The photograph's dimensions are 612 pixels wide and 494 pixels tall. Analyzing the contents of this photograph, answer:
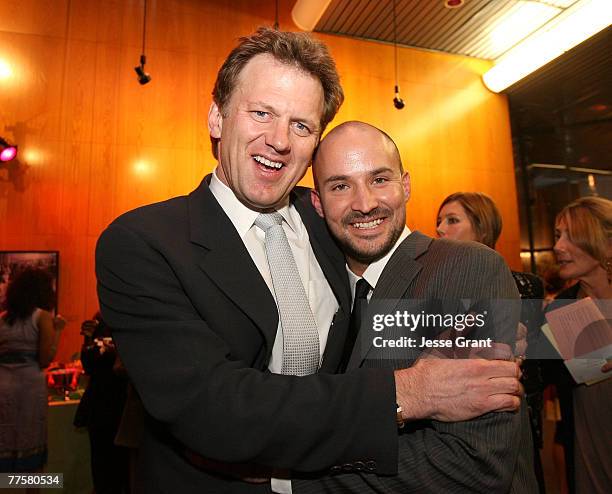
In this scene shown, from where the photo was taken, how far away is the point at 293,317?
1174mm

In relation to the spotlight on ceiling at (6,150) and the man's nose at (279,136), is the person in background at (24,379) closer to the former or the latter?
the spotlight on ceiling at (6,150)

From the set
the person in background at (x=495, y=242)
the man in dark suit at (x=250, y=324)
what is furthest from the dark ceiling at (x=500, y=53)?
the man in dark suit at (x=250, y=324)

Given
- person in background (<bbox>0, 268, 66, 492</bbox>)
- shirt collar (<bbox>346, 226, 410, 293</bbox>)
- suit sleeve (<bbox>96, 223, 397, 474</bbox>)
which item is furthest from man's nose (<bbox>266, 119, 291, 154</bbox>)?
person in background (<bbox>0, 268, 66, 492</bbox>)

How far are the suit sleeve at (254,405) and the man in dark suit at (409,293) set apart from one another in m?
0.08

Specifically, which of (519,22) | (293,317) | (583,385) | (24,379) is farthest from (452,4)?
(24,379)

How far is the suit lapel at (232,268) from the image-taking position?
1079 mm

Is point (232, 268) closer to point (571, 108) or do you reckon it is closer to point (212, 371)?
point (212, 371)

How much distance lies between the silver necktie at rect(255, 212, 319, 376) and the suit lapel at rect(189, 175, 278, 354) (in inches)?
2.5

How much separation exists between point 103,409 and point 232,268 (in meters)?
2.83

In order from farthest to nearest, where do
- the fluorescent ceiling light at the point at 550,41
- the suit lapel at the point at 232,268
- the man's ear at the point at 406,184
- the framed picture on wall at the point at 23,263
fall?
the fluorescent ceiling light at the point at 550,41
the framed picture on wall at the point at 23,263
the man's ear at the point at 406,184
the suit lapel at the point at 232,268

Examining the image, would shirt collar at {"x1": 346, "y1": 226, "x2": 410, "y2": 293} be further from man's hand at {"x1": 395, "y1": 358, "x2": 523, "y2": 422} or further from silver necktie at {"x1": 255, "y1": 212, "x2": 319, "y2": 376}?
man's hand at {"x1": 395, "y1": 358, "x2": 523, "y2": 422}

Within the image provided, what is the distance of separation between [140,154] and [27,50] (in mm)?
1652

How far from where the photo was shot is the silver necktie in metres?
1.16

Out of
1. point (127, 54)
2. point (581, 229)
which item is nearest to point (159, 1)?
point (127, 54)
